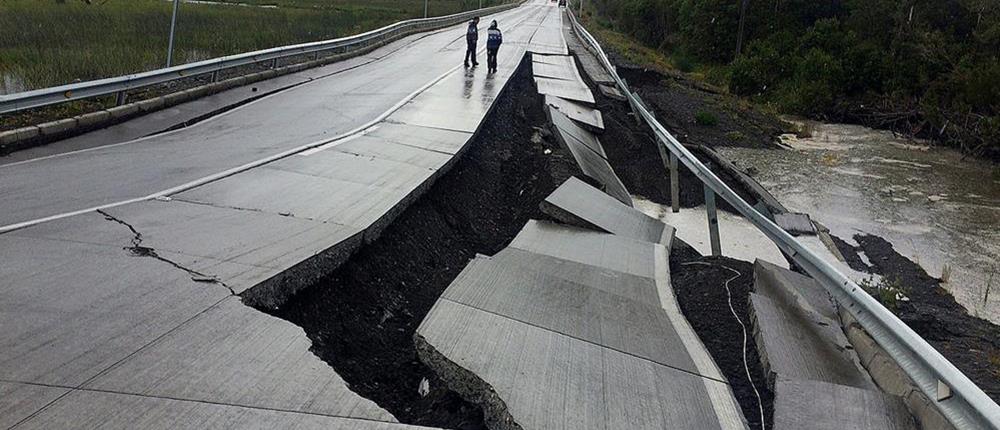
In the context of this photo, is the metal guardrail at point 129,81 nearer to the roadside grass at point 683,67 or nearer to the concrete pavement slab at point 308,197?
the concrete pavement slab at point 308,197

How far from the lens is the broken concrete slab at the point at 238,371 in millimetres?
3453

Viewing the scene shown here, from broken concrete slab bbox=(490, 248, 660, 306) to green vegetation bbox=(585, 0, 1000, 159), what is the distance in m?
17.9

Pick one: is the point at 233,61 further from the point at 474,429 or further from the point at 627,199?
A: the point at 474,429

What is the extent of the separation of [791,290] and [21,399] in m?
5.50

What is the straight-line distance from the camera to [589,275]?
618 cm

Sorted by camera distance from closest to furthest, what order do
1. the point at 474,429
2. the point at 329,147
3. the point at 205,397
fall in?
the point at 205,397 < the point at 474,429 < the point at 329,147

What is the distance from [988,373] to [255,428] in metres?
5.10

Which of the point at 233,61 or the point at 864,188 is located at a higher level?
the point at 233,61

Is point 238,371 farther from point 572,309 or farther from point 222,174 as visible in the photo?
point 222,174

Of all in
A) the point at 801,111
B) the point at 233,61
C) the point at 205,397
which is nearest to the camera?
the point at 205,397

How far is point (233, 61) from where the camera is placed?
15289mm

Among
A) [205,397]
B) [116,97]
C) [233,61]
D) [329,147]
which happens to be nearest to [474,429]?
[205,397]

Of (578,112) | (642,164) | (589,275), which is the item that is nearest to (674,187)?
(642,164)

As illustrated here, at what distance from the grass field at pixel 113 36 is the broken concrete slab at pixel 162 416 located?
1181 cm
